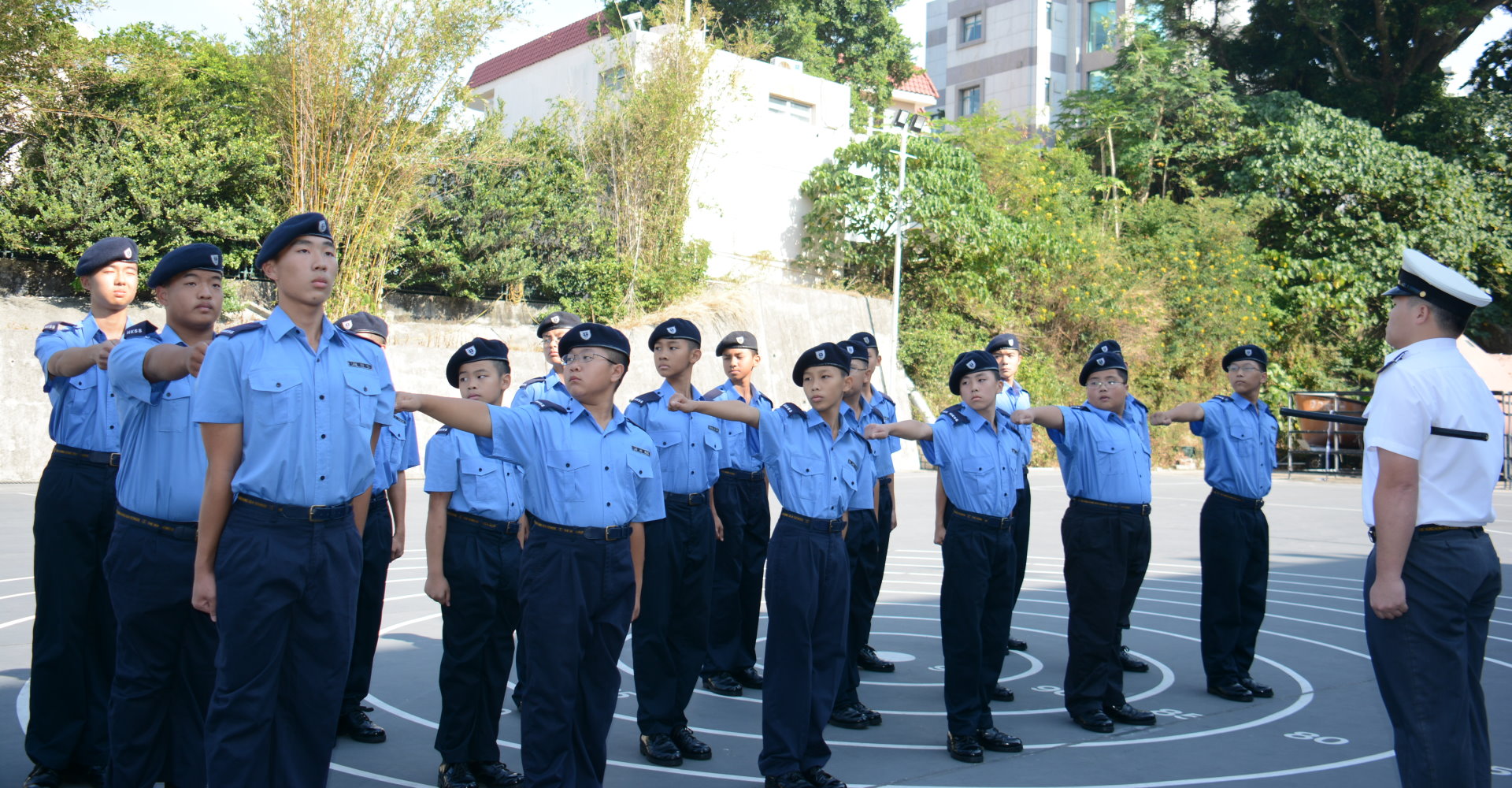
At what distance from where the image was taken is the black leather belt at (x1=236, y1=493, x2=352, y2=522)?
320 centimetres

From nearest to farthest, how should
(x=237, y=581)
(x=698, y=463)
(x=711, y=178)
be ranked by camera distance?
1. (x=237, y=581)
2. (x=698, y=463)
3. (x=711, y=178)

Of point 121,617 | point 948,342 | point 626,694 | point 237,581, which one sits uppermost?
point 948,342

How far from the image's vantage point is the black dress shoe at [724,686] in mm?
6023

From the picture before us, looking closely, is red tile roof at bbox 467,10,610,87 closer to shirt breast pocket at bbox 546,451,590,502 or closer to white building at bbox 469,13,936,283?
white building at bbox 469,13,936,283

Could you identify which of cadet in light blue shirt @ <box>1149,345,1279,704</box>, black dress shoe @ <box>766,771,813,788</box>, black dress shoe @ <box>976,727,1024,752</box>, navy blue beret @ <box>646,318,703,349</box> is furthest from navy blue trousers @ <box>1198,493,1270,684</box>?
navy blue beret @ <box>646,318,703,349</box>

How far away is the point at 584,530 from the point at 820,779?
1.40 meters

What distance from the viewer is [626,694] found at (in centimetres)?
589

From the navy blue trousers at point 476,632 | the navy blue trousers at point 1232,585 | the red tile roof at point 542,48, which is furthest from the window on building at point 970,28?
the navy blue trousers at point 476,632

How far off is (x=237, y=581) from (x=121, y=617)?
2.64 ft

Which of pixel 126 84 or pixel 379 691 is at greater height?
pixel 126 84

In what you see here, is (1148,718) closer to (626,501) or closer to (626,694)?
(626,694)

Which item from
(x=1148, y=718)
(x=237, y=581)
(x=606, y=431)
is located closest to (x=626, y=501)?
(x=606, y=431)

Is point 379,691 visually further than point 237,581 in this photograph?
Yes

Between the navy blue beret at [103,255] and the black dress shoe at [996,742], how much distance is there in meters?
4.09
